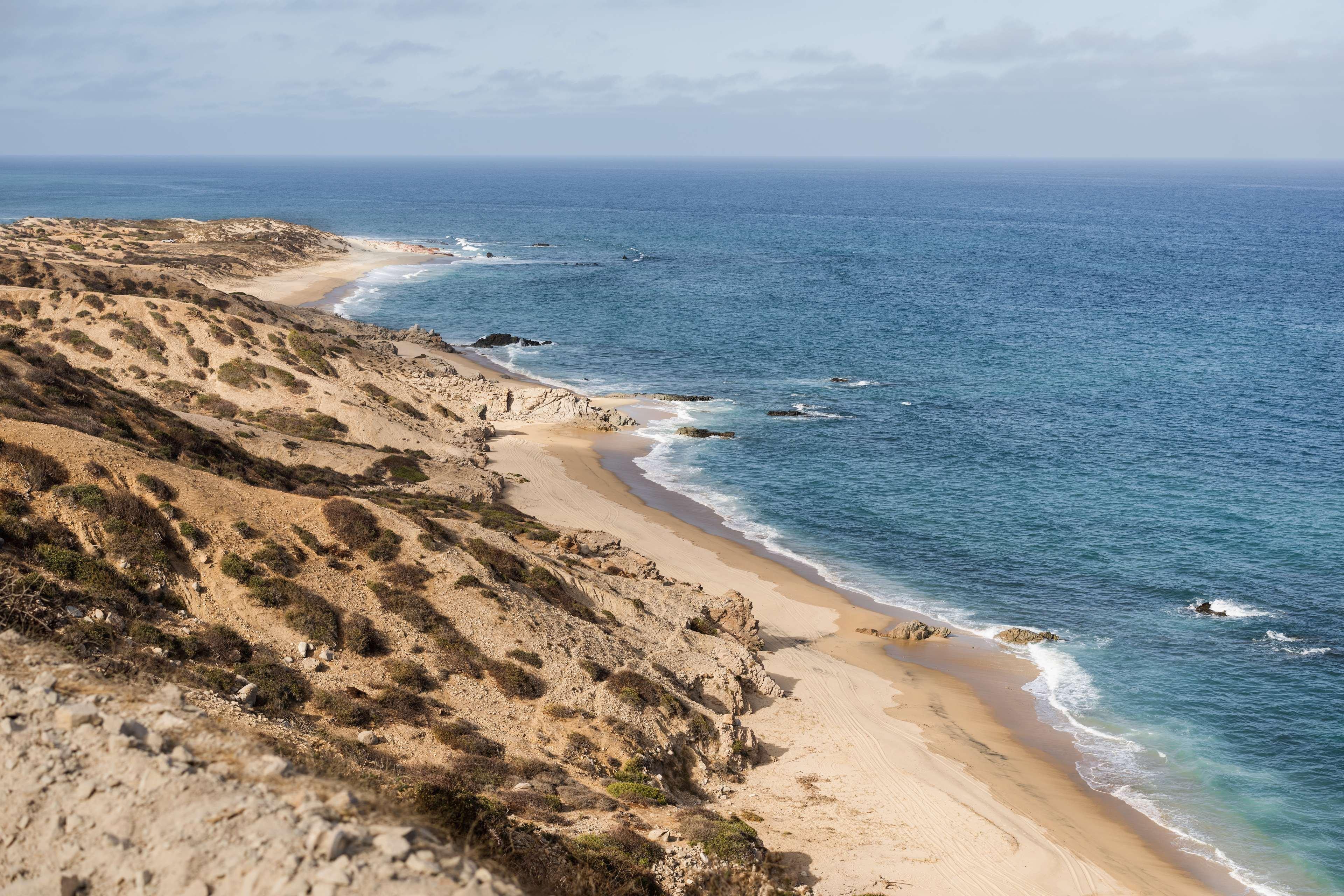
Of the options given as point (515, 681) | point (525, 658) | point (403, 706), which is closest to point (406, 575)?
point (525, 658)

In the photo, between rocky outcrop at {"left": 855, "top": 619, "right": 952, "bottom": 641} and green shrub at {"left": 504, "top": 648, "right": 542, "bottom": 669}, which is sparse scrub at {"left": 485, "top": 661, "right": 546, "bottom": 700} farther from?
rocky outcrop at {"left": 855, "top": 619, "right": 952, "bottom": 641}

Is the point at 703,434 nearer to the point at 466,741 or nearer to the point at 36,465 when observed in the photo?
the point at 466,741

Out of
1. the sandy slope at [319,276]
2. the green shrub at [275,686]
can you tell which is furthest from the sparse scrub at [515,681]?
the sandy slope at [319,276]

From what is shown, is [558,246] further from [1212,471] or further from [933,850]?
[933,850]

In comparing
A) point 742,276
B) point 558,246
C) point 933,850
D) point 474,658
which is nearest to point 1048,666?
point 933,850

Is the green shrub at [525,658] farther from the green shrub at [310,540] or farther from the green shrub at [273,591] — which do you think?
the green shrub at [310,540]

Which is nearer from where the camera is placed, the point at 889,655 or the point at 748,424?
the point at 889,655

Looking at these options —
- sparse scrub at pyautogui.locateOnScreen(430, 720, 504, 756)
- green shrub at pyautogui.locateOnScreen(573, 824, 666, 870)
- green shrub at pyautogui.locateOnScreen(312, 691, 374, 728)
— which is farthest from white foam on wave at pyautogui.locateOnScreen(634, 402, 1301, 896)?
green shrub at pyautogui.locateOnScreen(312, 691, 374, 728)
